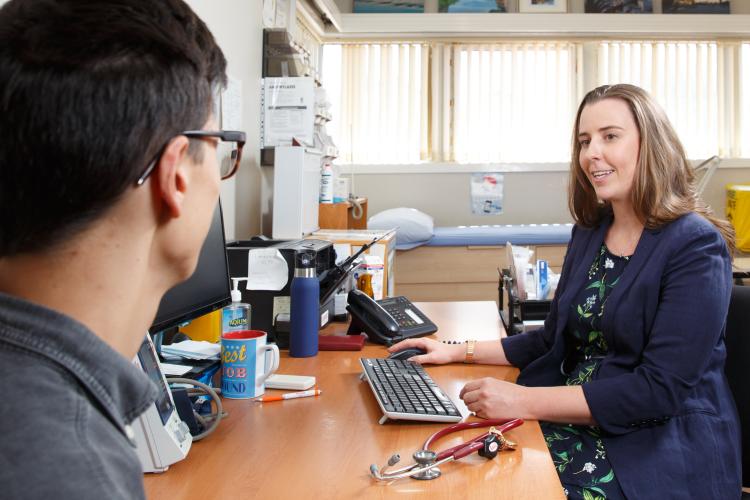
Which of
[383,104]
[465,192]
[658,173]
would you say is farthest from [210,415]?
[383,104]

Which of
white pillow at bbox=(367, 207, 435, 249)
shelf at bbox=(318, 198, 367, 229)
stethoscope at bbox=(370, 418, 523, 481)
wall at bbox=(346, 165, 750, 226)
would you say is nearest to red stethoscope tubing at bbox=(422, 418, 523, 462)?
stethoscope at bbox=(370, 418, 523, 481)

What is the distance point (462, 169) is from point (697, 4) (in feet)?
7.59

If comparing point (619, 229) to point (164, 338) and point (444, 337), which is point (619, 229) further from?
point (164, 338)

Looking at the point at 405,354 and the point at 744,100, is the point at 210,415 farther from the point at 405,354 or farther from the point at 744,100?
the point at 744,100

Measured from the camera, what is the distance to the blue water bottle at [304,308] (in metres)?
1.65

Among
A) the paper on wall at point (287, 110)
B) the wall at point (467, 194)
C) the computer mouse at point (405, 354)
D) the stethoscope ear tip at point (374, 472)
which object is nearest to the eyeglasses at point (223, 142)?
the stethoscope ear tip at point (374, 472)

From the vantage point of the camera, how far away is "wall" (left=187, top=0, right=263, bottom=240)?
8.57 ft

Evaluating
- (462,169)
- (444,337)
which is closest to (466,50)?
(462,169)

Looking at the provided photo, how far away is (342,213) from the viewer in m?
3.45

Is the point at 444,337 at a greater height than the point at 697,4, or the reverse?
the point at 697,4

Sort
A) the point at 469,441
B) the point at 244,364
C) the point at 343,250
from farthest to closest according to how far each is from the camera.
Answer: the point at 343,250 < the point at 244,364 < the point at 469,441

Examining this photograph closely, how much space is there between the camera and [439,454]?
3.40 feet

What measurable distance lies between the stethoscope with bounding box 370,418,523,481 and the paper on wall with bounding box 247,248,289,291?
759mm

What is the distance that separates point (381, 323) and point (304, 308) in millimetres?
284
